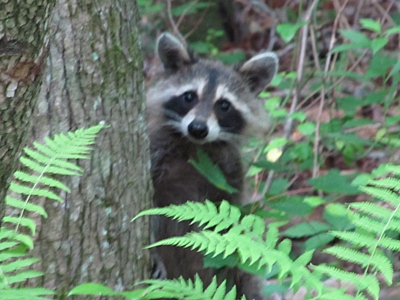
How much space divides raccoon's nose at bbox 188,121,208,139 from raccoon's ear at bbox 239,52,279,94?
2.94 ft

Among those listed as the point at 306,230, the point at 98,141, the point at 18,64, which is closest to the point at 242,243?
the point at 18,64

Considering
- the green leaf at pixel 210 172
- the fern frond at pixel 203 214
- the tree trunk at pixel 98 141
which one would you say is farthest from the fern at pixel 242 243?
the green leaf at pixel 210 172

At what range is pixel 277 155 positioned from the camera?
4.97m

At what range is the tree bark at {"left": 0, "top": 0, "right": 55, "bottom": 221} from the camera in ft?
4.85

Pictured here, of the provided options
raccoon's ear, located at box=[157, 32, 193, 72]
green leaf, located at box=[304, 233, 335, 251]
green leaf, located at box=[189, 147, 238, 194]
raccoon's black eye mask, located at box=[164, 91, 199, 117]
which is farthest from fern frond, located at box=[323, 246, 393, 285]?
raccoon's ear, located at box=[157, 32, 193, 72]

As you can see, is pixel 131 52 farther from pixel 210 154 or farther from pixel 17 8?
pixel 210 154

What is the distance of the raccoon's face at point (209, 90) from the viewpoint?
422cm

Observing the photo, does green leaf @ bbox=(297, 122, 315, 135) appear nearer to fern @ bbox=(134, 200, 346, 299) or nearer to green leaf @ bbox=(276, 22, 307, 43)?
green leaf @ bbox=(276, 22, 307, 43)

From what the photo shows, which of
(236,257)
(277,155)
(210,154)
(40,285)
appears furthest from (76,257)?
→ (277,155)

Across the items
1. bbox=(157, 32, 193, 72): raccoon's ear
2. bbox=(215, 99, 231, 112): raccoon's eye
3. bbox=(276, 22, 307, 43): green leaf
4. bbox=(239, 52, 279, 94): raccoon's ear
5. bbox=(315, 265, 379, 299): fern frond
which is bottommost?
bbox=(315, 265, 379, 299): fern frond

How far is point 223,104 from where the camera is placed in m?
4.41

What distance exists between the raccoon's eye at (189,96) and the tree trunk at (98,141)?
1.57m

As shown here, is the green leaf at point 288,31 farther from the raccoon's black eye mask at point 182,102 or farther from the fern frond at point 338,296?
the fern frond at point 338,296

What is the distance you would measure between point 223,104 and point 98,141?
196cm
